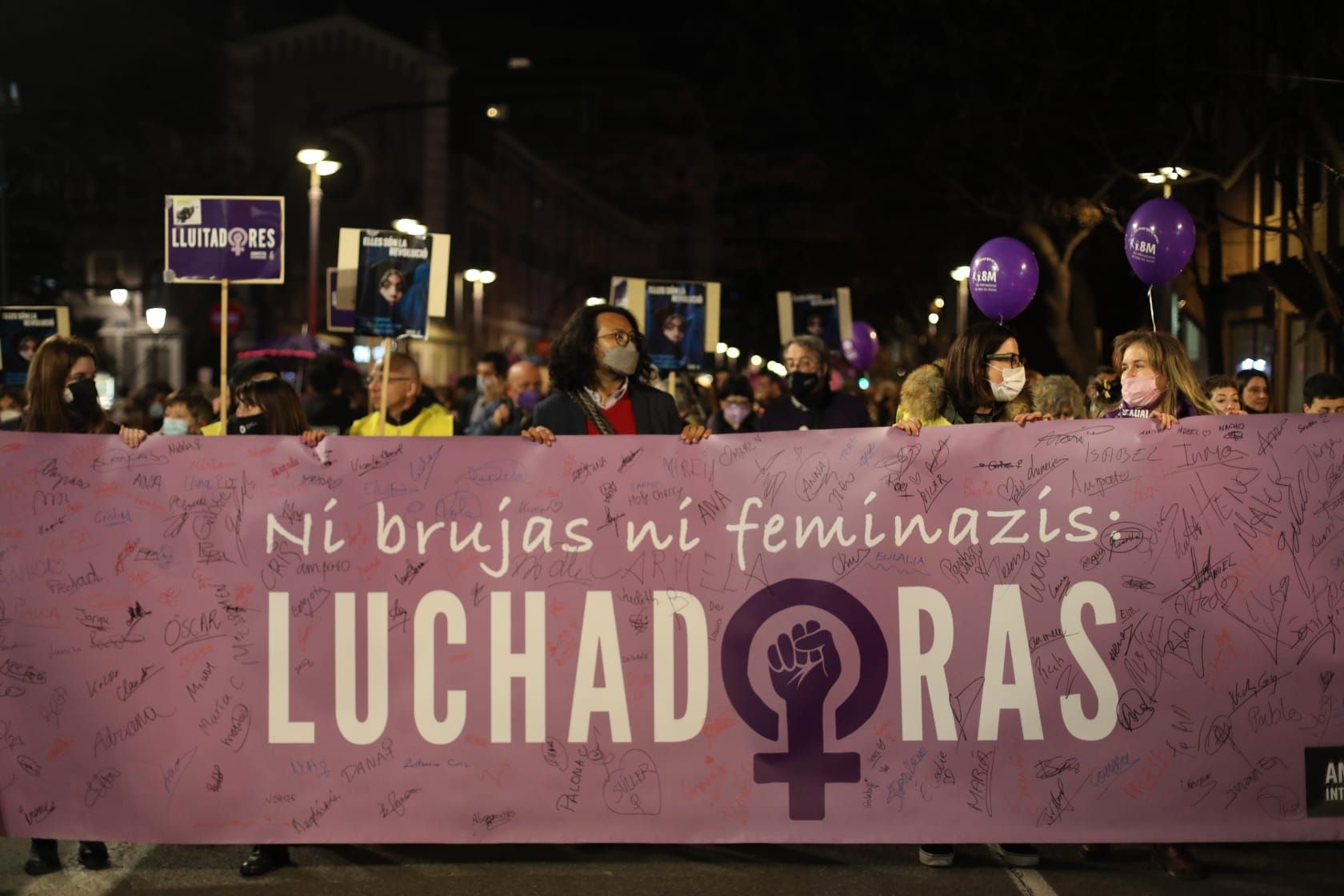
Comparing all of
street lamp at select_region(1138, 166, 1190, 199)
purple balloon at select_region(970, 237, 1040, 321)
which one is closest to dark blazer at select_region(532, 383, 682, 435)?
purple balloon at select_region(970, 237, 1040, 321)

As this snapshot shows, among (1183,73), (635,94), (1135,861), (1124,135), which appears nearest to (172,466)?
(1135,861)

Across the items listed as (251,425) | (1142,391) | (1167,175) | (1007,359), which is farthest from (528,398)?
(1167,175)

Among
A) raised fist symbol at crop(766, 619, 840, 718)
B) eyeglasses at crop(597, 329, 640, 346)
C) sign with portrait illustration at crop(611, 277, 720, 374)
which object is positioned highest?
sign with portrait illustration at crop(611, 277, 720, 374)

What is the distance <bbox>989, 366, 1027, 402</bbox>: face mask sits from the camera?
5969 mm

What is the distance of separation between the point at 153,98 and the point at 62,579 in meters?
50.8

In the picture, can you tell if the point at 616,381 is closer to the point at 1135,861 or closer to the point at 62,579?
the point at 62,579

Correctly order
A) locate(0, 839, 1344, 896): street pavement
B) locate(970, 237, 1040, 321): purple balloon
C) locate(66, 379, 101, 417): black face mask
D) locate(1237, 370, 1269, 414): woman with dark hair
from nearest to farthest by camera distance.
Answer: locate(0, 839, 1344, 896): street pavement, locate(66, 379, 101, 417): black face mask, locate(1237, 370, 1269, 414): woman with dark hair, locate(970, 237, 1040, 321): purple balloon

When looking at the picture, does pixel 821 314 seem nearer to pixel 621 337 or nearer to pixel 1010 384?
pixel 621 337

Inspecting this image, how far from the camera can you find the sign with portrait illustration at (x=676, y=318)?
1274 centimetres

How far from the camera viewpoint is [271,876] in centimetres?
549

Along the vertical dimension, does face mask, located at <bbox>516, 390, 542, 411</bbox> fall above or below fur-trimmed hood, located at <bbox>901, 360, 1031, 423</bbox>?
below

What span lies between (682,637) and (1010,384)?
5.07 feet

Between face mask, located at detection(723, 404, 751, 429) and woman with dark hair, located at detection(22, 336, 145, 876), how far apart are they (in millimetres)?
6490

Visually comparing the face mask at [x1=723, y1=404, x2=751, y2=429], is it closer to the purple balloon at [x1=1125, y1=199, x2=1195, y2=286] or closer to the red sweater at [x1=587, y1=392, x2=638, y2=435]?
the purple balloon at [x1=1125, y1=199, x2=1195, y2=286]
